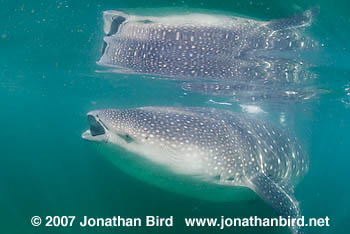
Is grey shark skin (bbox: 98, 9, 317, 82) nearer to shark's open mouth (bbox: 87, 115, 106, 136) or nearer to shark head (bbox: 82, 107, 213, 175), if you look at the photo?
shark head (bbox: 82, 107, 213, 175)

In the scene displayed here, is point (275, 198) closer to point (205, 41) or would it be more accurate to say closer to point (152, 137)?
point (152, 137)

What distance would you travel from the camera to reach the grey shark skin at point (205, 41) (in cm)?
658

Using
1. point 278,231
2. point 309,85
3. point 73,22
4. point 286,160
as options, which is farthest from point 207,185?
point 309,85

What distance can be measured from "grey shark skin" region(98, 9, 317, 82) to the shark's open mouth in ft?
11.2

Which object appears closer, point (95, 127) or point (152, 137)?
point (152, 137)

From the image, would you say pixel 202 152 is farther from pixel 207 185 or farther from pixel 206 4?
pixel 206 4

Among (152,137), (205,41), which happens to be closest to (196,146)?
(152,137)

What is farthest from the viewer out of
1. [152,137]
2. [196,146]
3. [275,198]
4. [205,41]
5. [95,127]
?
[205,41]

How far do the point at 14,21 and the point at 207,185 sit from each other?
28.0 ft

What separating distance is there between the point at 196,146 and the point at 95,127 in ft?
6.41

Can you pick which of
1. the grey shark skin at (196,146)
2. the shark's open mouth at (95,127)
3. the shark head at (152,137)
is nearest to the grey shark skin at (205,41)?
the grey shark skin at (196,146)

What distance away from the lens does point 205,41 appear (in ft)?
23.4

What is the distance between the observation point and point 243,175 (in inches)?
215

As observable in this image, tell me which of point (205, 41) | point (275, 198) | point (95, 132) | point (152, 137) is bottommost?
point (275, 198)
